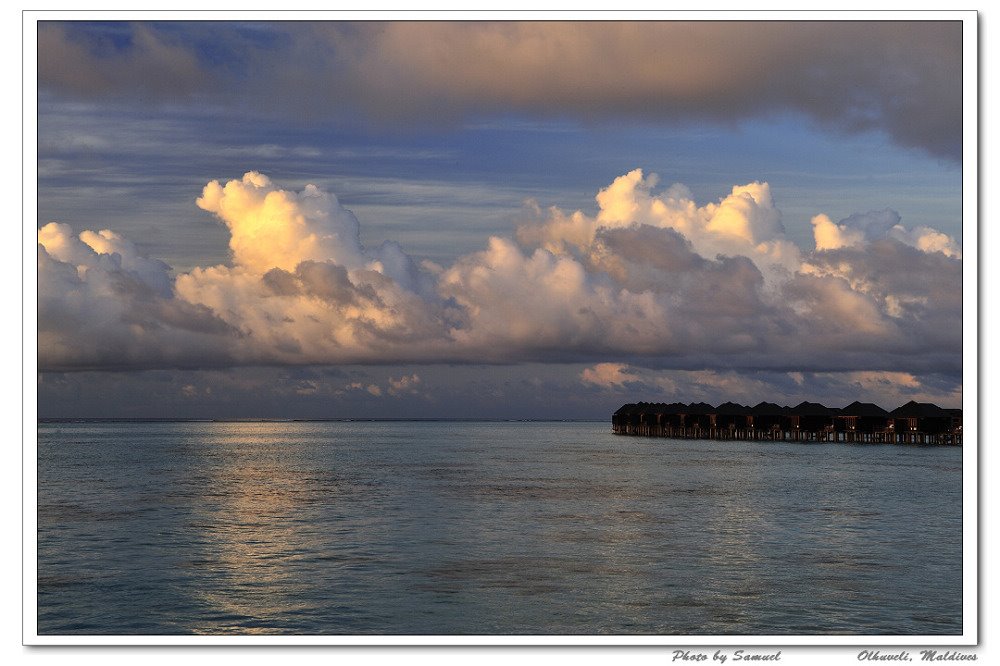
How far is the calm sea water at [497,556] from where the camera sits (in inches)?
875

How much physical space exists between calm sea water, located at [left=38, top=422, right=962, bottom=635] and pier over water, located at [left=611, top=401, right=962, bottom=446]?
2071 inches

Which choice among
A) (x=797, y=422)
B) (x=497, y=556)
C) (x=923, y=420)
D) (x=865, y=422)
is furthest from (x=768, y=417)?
(x=497, y=556)

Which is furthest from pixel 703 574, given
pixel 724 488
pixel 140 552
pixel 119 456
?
pixel 119 456

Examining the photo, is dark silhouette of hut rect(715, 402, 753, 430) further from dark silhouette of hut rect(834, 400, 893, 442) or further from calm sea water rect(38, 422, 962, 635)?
calm sea water rect(38, 422, 962, 635)

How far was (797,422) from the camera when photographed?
13075 centimetres

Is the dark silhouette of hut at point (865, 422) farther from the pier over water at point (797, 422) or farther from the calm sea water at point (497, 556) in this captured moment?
the calm sea water at point (497, 556)

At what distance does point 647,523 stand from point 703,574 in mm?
11654

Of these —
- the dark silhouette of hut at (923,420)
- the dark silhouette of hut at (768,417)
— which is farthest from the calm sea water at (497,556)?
the dark silhouette of hut at (768,417)

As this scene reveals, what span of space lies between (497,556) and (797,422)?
352ft

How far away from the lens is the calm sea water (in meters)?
22.2

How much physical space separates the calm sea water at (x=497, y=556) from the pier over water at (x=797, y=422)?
173ft
